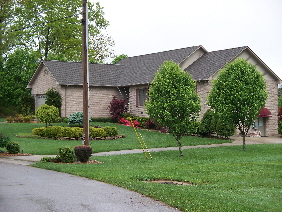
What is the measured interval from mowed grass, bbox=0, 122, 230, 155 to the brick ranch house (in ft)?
16.5

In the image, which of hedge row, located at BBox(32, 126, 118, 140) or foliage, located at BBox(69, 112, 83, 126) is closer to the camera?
hedge row, located at BBox(32, 126, 118, 140)

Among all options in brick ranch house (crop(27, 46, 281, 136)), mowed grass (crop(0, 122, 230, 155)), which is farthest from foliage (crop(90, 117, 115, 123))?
mowed grass (crop(0, 122, 230, 155))

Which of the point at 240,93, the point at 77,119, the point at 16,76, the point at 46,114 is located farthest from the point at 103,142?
the point at 16,76

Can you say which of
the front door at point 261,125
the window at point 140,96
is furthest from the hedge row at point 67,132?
the front door at point 261,125

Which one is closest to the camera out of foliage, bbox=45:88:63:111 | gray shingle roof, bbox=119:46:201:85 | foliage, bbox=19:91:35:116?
foliage, bbox=45:88:63:111

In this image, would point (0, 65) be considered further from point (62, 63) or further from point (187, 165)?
point (187, 165)

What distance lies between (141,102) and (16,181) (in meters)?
27.4

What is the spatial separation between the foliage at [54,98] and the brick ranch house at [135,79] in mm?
382

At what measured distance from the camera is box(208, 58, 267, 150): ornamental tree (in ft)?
85.2

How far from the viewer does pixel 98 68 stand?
45.4 meters

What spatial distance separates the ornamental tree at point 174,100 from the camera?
22.6m

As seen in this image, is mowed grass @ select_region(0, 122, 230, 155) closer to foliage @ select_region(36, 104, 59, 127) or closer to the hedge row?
the hedge row

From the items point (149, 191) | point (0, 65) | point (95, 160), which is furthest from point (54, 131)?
point (0, 65)

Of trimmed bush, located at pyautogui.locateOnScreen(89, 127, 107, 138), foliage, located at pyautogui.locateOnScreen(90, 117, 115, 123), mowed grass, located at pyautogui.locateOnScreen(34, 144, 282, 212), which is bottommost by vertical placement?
mowed grass, located at pyautogui.locateOnScreen(34, 144, 282, 212)
